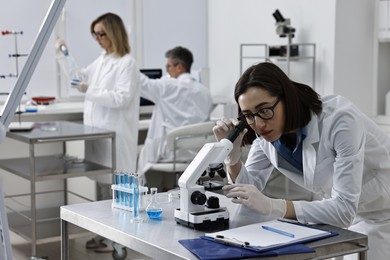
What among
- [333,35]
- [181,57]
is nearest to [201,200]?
[181,57]

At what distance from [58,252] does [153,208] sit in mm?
2192

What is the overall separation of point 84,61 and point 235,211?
353cm

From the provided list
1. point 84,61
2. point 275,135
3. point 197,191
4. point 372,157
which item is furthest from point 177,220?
point 84,61

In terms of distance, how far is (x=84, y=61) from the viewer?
536cm

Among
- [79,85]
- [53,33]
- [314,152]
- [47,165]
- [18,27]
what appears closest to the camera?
[314,152]

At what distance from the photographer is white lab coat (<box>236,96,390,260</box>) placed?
193 centimetres

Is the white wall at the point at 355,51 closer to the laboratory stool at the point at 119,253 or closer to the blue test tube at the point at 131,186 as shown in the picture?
the laboratory stool at the point at 119,253

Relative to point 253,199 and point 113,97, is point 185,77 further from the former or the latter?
point 253,199

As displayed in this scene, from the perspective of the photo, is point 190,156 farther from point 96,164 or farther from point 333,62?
point 333,62

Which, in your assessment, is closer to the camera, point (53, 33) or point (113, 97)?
point (113, 97)

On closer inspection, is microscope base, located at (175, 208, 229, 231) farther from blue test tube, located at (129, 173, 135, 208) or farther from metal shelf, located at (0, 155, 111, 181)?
metal shelf, located at (0, 155, 111, 181)

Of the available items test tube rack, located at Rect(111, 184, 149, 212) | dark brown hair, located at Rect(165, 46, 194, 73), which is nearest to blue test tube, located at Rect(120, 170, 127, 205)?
test tube rack, located at Rect(111, 184, 149, 212)

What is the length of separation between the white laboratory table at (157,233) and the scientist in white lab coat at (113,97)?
77.1 inches

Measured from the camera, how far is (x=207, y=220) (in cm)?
188
